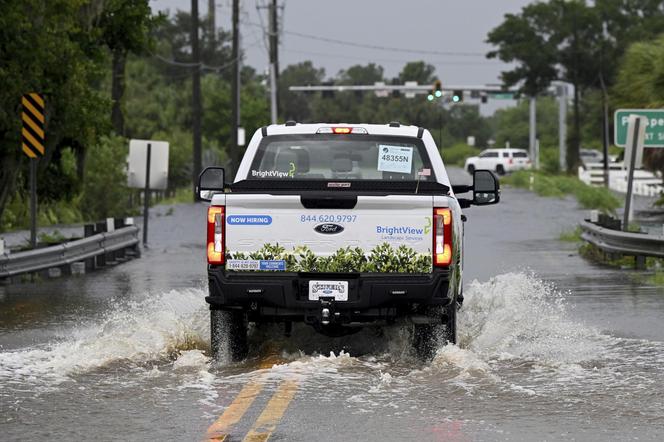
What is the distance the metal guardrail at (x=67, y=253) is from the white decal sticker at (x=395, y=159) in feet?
28.8

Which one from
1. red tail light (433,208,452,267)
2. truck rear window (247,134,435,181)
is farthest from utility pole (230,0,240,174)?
red tail light (433,208,452,267)

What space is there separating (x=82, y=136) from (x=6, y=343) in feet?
58.8

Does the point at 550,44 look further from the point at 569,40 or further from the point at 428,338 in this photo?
the point at 428,338

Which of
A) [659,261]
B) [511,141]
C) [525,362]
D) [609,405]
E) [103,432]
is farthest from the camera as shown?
[511,141]

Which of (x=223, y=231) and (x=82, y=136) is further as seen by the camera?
(x=82, y=136)

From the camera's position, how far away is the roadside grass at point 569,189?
43156mm

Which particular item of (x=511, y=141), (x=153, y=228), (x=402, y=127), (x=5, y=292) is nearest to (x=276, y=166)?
(x=402, y=127)

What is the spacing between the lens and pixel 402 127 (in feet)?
41.4

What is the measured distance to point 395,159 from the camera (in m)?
12.2

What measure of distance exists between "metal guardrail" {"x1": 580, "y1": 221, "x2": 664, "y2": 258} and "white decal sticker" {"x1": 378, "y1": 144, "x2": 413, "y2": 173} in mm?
9696

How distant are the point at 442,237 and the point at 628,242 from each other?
39.2 feet

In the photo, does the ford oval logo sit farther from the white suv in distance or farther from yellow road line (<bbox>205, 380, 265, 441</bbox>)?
the white suv in distance

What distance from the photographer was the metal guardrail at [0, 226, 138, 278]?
19.8 metres

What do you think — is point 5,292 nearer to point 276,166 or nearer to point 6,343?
point 6,343
